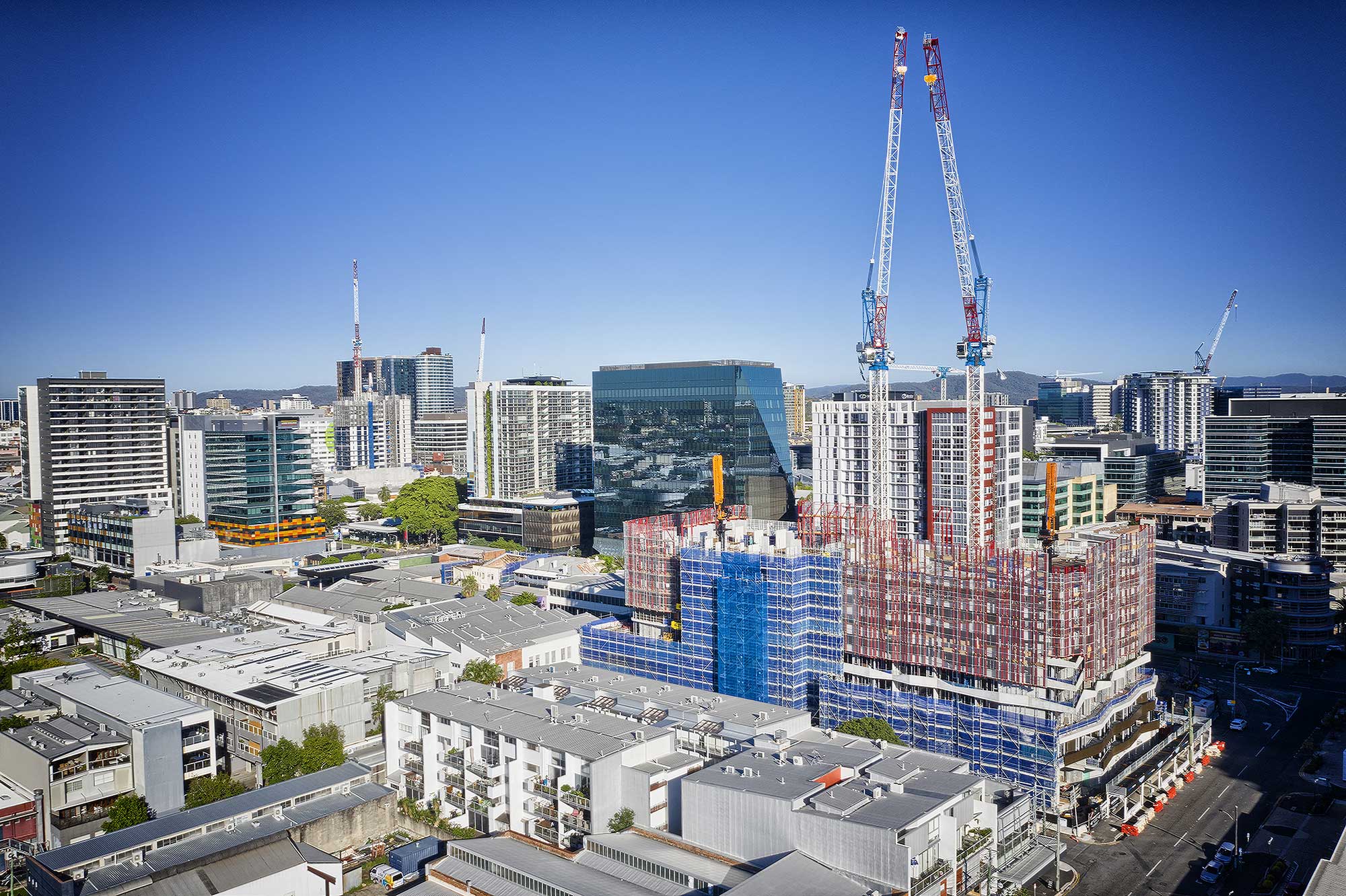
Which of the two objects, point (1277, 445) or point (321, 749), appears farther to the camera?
point (1277, 445)

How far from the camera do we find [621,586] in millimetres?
55625

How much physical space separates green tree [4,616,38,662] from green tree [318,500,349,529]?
43.0m

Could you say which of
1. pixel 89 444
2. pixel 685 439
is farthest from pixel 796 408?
pixel 89 444

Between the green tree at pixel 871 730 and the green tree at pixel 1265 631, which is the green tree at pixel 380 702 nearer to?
the green tree at pixel 871 730

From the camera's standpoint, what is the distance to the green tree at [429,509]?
88.2 metres

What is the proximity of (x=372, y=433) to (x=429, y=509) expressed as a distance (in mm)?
75008

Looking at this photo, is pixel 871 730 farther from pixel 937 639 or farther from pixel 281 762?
pixel 281 762

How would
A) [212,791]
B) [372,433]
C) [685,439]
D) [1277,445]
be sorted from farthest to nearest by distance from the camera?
[372,433]
[1277,445]
[685,439]
[212,791]

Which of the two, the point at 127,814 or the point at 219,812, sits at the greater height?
the point at 219,812

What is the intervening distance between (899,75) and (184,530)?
5916 centimetres

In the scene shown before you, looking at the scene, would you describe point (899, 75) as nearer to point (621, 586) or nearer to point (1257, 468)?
point (621, 586)

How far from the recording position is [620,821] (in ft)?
93.9

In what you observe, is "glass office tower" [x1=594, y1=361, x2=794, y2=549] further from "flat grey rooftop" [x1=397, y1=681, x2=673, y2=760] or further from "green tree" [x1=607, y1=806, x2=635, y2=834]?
"green tree" [x1=607, y1=806, x2=635, y2=834]

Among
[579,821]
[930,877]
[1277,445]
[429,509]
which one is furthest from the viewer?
[429,509]
